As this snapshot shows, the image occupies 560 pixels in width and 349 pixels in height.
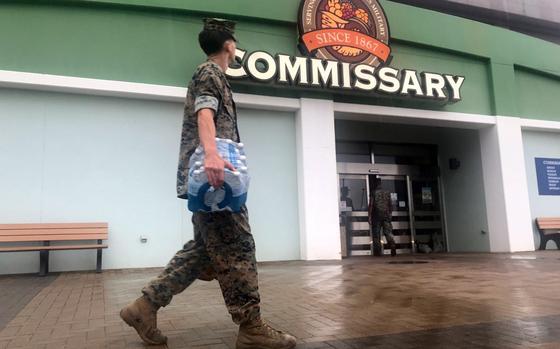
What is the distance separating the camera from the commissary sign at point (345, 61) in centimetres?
845

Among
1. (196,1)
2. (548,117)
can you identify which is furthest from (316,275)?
(548,117)

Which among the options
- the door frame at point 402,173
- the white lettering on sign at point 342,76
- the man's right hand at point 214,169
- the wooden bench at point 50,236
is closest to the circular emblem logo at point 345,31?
the white lettering on sign at point 342,76

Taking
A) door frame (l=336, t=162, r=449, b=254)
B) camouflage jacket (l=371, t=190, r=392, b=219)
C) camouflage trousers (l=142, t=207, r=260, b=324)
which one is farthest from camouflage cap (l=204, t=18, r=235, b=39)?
A: door frame (l=336, t=162, r=449, b=254)

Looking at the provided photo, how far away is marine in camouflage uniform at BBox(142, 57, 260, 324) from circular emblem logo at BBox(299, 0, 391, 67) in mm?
6396

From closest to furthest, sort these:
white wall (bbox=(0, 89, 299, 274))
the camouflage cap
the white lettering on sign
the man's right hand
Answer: the man's right hand < the camouflage cap < white wall (bbox=(0, 89, 299, 274)) < the white lettering on sign

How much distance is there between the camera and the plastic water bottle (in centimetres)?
247

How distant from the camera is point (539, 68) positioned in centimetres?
1137

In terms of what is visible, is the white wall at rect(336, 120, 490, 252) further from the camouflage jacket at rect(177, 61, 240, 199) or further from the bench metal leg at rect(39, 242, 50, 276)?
the camouflage jacket at rect(177, 61, 240, 199)

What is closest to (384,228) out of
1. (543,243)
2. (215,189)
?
(543,243)

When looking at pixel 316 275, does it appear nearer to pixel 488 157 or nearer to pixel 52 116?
pixel 52 116

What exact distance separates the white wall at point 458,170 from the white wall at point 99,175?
444 centimetres

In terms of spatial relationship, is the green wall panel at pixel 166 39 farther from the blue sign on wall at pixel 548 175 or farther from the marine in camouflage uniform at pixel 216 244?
the marine in camouflage uniform at pixel 216 244

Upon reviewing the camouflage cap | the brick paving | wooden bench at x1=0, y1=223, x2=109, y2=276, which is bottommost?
the brick paving

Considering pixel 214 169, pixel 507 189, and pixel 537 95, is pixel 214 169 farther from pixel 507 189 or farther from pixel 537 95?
pixel 537 95
